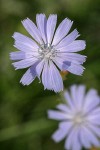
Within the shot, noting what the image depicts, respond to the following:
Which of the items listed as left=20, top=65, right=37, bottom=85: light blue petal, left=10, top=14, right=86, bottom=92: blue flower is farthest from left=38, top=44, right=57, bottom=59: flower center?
left=20, top=65, right=37, bottom=85: light blue petal

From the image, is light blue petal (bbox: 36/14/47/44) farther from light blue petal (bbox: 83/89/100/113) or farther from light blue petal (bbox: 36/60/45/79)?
light blue petal (bbox: 83/89/100/113)

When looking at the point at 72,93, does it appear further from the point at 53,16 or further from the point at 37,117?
the point at 53,16

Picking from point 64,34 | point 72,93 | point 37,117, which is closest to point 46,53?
point 64,34

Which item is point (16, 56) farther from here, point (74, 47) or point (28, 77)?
point (74, 47)

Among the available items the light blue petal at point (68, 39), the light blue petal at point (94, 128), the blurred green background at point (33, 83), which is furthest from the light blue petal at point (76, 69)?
the blurred green background at point (33, 83)

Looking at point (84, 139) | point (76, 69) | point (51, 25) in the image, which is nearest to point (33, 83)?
point (84, 139)

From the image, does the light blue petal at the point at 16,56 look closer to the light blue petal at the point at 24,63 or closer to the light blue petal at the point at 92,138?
the light blue petal at the point at 24,63
